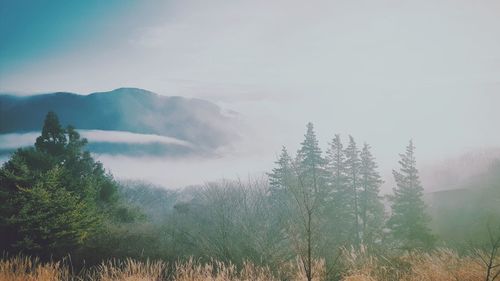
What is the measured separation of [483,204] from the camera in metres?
42.9

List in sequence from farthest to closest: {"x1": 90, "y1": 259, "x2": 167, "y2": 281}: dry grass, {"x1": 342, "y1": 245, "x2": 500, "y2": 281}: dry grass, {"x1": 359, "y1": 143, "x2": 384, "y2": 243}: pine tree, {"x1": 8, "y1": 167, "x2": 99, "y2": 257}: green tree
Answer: {"x1": 359, "y1": 143, "x2": 384, "y2": 243}: pine tree < {"x1": 8, "y1": 167, "x2": 99, "y2": 257}: green tree < {"x1": 90, "y1": 259, "x2": 167, "y2": 281}: dry grass < {"x1": 342, "y1": 245, "x2": 500, "y2": 281}: dry grass

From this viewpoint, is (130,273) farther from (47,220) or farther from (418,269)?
(47,220)

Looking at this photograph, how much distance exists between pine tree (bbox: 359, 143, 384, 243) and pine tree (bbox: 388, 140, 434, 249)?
1710mm

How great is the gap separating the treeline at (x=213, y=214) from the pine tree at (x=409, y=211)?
8 cm

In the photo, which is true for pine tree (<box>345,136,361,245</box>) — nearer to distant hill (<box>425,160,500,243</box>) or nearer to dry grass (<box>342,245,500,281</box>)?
distant hill (<box>425,160,500,243</box>)

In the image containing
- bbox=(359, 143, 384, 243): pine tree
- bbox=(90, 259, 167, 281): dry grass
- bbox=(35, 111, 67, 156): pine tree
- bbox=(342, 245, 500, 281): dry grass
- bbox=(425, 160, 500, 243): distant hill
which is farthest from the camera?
bbox=(425, 160, 500, 243): distant hill

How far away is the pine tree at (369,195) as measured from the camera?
31.1 meters

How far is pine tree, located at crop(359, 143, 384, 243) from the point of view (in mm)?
31062

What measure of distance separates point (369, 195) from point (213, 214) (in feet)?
53.5

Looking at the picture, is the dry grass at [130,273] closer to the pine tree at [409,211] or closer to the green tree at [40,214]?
the green tree at [40,214]

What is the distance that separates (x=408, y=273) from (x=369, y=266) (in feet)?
3.09

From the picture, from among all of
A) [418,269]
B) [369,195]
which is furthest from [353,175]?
[418,269]

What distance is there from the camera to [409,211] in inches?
1129

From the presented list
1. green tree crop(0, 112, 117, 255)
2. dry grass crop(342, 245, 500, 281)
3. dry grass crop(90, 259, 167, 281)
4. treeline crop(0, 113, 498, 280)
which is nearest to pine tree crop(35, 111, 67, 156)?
treeline crop(0, 113, 498, 280)
